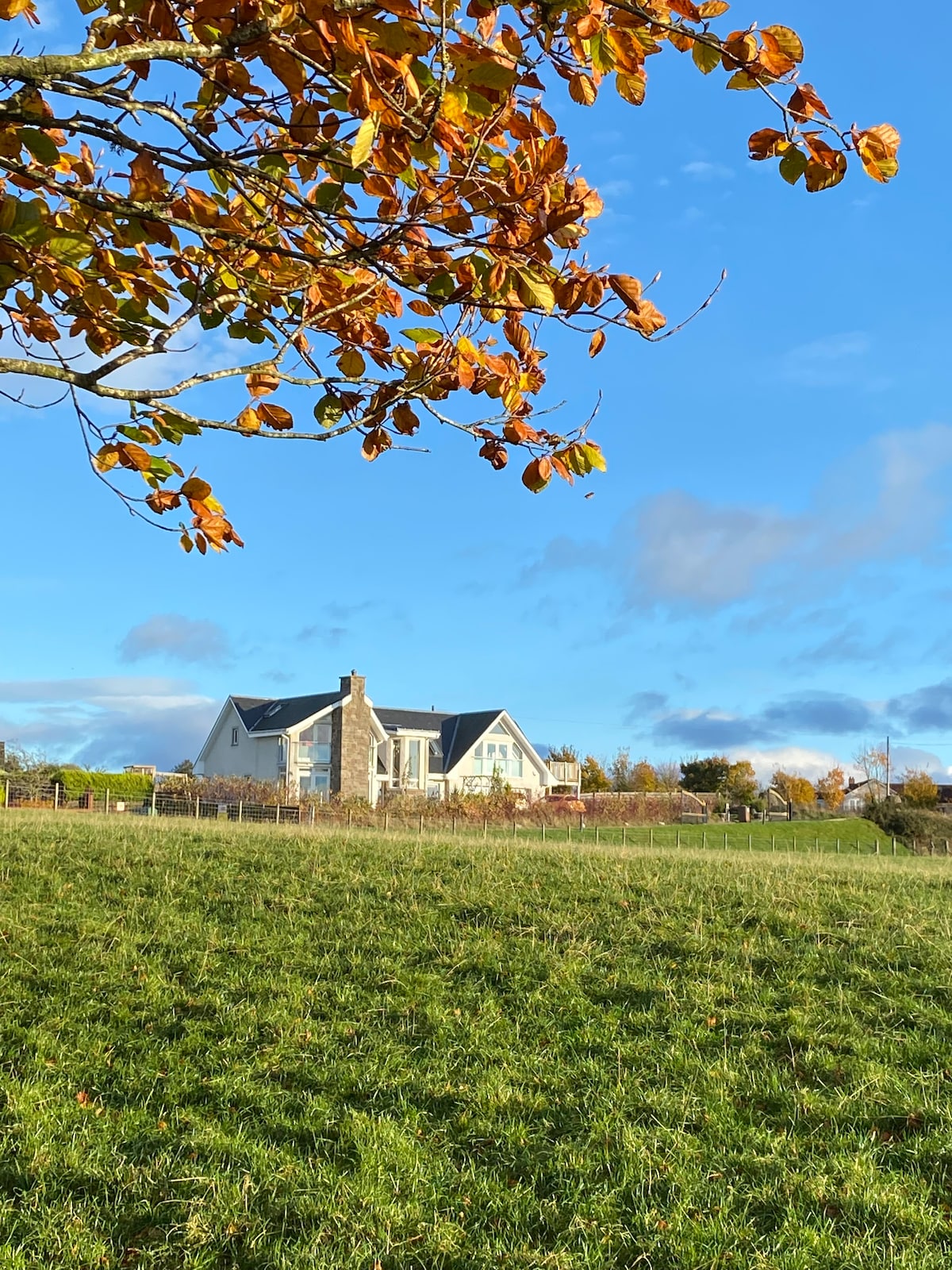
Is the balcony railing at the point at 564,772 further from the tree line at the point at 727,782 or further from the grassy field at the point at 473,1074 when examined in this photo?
the grassy field at the point at 473,1074

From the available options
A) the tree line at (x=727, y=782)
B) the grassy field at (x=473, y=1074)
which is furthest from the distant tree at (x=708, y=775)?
the grassy field at (x=473, y=1074)

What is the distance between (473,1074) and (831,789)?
69891 mm

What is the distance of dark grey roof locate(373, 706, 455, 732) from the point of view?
51438mm

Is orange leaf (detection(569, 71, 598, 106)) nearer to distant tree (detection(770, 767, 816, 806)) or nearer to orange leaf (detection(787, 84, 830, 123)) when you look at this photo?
orange leaf (detection(787, 84, 830, 123))

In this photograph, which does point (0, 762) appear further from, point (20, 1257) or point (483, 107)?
point (483, 107)

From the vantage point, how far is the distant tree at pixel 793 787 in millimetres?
65988

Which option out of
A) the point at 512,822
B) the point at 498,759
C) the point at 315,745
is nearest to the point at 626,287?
the point at 512,822

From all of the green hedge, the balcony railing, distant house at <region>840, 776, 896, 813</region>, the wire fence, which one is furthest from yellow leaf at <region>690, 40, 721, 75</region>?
distant house at <region>840, 776, 896, 813</region>

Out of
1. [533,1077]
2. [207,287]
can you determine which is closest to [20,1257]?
[533,1077]

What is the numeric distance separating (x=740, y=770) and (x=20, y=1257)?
57.1 metres

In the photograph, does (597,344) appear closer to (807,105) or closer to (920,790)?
(807,105)

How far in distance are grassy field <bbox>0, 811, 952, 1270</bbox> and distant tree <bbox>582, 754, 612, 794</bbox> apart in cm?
5484

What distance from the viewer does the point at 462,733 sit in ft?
172

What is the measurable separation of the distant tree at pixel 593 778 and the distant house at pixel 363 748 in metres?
9.93
